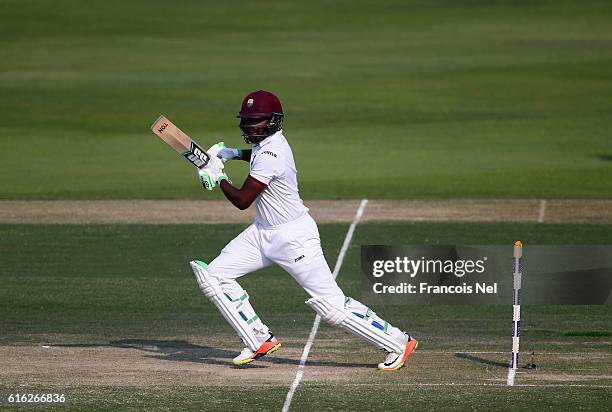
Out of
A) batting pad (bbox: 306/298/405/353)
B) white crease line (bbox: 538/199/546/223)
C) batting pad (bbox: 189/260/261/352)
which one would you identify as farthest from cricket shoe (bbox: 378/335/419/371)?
white crease line (bbox: 538/199/546/223)

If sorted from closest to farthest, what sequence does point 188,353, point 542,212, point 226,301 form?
1. point 226,301
2. point 188,353
3. point 542,212

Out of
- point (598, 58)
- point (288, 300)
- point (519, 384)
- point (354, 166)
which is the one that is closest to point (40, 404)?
point (519, 384)

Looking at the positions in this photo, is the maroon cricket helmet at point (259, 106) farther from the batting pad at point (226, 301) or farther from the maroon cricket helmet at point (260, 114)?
the batting pad at point (226, 301)

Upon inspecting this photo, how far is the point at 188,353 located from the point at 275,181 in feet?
7.20

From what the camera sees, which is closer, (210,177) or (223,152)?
(210,177)

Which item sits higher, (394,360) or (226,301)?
(226,301)

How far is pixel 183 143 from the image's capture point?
11539 millimetres

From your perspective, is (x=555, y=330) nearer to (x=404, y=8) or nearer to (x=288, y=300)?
(x=288, y=300)

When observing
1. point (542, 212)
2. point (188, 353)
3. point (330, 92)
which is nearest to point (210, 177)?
point (188, 353)

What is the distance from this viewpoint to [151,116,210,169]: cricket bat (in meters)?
11.4

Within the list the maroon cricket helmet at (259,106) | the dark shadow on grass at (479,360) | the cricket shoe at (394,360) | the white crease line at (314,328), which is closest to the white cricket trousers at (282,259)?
the white crease line at (314,328)

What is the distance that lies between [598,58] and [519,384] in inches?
1597

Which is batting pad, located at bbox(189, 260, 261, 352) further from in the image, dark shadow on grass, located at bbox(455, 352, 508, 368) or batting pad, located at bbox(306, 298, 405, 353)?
dark shadow on grass, located at bbox(455, 352, 508, 368)

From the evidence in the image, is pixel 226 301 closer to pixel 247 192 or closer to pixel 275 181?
pixel 247 192
